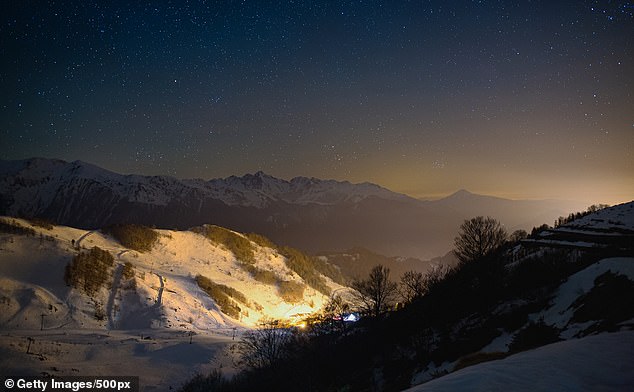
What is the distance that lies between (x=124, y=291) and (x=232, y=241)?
70.9 m

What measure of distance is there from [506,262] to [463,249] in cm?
1248

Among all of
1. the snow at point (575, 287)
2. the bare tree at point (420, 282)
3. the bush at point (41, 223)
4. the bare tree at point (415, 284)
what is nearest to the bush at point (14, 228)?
the bush at point (41, 223)

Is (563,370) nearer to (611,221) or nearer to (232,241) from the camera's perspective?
(611,221)

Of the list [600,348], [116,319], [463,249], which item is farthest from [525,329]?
[116,319]

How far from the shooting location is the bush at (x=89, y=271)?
7225cm

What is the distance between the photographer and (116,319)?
7025cm

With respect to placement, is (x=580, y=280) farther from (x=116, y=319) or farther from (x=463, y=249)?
(x=116, y=319)

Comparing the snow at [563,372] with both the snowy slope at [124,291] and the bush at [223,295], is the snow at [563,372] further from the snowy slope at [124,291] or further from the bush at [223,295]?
the bush at [223,295]

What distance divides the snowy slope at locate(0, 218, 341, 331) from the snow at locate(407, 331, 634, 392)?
7299 centimetres

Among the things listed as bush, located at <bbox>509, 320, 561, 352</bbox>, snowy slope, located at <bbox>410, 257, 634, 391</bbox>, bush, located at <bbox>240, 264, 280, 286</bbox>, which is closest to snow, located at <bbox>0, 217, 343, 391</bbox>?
bush, located at <bbox>240, 264, 280, 286</bbox>

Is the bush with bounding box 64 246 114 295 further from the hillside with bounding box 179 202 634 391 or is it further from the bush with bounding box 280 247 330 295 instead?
the bush with bounding box 280 247 330 295
